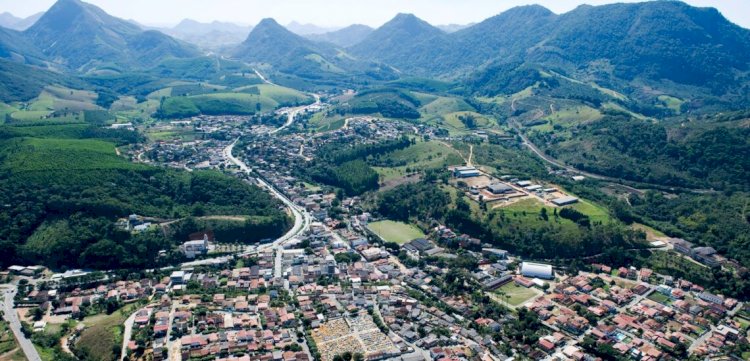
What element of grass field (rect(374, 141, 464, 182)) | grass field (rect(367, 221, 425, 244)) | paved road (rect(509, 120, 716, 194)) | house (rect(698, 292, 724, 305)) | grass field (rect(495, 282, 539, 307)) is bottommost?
grass field (rect(367, 221, 425, 244))

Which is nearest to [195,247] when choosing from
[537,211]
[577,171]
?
[537,211]

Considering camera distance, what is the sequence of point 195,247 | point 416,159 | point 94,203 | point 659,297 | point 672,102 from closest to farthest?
point 659,297 → point 195,247 → point 94,203 → point 416,159 → point 672,102

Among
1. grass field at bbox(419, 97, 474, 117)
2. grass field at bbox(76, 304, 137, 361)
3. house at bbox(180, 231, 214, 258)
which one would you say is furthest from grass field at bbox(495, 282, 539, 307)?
grass field at bbox(419, 97, 474, 117)

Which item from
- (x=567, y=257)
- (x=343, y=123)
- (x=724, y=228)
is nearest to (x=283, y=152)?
(x=343, y=123)

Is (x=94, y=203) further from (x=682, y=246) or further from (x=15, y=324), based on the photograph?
(x=682, y=246)

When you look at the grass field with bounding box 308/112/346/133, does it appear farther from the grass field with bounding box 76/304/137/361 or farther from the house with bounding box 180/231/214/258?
the grass field with bounding box 76/304/137/361

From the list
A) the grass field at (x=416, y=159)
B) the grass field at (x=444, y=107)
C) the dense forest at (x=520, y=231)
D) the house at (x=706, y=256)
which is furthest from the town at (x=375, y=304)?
the grass field at (x=444, y=107)
